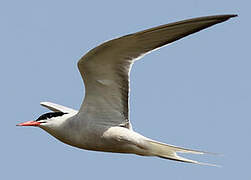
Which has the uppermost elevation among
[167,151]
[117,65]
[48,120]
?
[117,65]

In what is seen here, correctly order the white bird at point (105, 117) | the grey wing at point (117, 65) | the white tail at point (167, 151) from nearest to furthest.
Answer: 1. the grey wing at point (117, 65)
2. the white bird at point (105, 117)
3. the white tail at point (167, 151)

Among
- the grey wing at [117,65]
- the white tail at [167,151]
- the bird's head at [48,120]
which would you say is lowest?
the white tail at [167,151]

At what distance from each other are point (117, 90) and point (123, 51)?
69cm

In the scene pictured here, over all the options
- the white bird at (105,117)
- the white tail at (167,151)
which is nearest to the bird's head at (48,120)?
the white bird at (105,117)

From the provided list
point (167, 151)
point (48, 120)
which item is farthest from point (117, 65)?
point (167, 151)

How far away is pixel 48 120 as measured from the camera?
26.1ft

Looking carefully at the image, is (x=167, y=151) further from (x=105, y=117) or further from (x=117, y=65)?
(x=117, y=65)

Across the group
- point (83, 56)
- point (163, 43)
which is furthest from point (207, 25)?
point (83, 56)

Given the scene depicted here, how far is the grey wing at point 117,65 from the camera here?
6621 millimetres

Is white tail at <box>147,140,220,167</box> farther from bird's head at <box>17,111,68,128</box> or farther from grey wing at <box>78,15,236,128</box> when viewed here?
bird's head at <box>17,111,68,128</box>

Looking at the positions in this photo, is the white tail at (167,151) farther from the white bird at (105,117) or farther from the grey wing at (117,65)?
the grey wing at (117,65)

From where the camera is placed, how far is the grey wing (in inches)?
261

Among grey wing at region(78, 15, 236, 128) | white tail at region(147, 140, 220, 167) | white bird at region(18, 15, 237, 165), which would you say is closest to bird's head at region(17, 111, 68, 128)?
white bird at region(18, 15, 237, 165)

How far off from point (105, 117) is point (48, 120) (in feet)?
2.57
